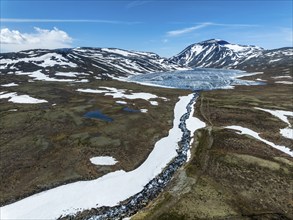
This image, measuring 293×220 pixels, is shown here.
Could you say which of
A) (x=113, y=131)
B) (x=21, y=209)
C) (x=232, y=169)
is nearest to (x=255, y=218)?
(x=232, y=169)

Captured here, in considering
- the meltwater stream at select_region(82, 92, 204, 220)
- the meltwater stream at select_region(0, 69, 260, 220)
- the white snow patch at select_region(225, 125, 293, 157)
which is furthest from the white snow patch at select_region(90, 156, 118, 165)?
the white snow patch at select_region(225, 125, 293, 157)

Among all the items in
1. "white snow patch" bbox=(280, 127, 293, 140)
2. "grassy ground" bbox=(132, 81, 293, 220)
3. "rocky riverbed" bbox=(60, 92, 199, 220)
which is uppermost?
"white snow patch" bbox=(280, 127, 293, 140)

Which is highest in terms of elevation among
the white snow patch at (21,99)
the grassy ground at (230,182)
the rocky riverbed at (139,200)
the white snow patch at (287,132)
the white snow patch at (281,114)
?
the white snow patch at (21,99)

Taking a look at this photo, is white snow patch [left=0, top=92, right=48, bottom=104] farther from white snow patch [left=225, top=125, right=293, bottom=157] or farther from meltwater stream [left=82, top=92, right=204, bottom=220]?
white snow patch [left=225, top=125, right=293, bottom=157]

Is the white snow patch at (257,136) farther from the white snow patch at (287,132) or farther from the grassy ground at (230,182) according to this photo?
the white snow patch at (287,132)

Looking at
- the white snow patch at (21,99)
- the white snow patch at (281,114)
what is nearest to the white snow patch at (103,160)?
the white snow patch at (281,114)

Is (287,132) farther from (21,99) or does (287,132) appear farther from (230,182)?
(21,99)

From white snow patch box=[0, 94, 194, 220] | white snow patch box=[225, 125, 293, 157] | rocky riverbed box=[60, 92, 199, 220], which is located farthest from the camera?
white snow patch box=[225, 125, 293, 157]
